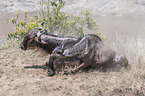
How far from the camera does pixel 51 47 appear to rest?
5.42 m

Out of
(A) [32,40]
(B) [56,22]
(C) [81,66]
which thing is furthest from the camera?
(B) [56,22]

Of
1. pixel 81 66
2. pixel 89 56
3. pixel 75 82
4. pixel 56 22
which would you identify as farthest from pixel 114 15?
pixel 75 82

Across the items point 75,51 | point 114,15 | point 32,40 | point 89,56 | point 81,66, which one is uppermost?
point 114,15

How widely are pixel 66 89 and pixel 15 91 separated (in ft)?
4.21

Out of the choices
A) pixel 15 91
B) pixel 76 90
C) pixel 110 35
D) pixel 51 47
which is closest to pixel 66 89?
pixel 76 90

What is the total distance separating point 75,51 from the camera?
17.1 feet

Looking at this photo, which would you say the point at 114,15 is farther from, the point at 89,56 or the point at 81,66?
the point at 81,66

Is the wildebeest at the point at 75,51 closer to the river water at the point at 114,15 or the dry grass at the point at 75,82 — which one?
the dry grass at the point at 75,82

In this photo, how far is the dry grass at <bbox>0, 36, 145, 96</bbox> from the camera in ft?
13.5

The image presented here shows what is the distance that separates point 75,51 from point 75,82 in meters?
1.03

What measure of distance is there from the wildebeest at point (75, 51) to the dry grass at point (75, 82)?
0.29 m

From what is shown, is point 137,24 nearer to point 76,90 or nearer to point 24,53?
point 24,53

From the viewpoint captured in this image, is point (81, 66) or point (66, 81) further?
point (81, 66)

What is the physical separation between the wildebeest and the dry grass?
295mm
